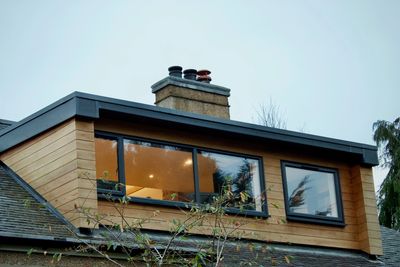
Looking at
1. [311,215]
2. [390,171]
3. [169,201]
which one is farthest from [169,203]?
[390,171]

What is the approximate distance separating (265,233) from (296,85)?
1011 inches

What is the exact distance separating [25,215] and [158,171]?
8.83 feet

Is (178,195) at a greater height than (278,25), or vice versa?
(278,25)

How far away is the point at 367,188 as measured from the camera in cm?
2047

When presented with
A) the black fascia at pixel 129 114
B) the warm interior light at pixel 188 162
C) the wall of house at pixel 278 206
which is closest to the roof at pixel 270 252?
the wall of house at pixel 278 206

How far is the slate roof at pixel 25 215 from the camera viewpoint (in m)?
15.4

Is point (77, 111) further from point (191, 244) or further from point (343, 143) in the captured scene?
point (343, 143)

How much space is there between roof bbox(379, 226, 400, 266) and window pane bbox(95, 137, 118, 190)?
588 cm

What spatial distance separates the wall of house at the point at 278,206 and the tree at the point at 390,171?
38.9 feet

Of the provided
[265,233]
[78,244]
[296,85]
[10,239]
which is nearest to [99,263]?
[78,244]

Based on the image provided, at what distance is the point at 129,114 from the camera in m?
17.4

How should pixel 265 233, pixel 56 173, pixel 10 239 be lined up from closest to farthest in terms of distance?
pixel 10 239, pixel 56 173, pixel 265 233

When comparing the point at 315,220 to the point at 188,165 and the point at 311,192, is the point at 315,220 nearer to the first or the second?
the point at 311,192

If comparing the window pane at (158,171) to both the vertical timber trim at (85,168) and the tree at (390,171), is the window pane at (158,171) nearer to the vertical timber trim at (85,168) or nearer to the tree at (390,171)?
the vertical timber trim at (85,168)
